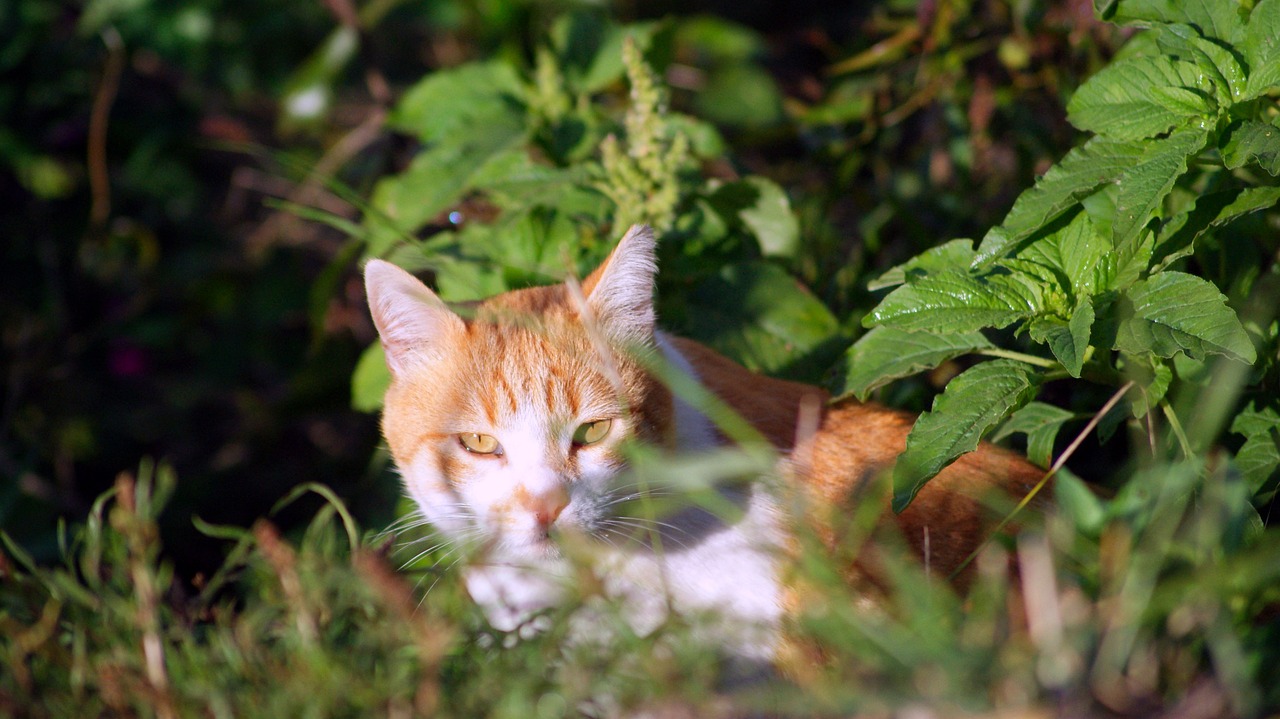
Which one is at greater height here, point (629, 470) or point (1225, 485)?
point (1225, 485)

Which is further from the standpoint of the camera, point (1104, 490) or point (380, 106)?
point (380, 106)

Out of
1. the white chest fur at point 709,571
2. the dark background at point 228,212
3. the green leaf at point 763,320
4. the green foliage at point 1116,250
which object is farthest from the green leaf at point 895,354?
the dark background at point 228,212

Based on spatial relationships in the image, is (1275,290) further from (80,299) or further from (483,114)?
(80,299)

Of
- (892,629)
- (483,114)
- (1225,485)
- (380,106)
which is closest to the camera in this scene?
(892,629)

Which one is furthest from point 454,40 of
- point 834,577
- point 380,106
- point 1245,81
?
point 834,577

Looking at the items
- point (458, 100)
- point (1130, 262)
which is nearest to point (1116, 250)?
point (1130, 262)

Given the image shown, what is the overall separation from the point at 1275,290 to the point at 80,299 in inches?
120

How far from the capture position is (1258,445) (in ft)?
4.58

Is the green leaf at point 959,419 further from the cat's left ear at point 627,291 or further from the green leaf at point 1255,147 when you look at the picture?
the cat's left ear at point 627,291

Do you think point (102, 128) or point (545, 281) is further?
point (102, 128)

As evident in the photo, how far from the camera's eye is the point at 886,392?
199 cm

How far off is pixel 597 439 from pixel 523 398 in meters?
0.13

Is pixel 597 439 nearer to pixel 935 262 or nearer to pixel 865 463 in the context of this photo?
pixel 865 463

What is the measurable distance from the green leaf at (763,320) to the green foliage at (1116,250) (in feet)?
1.23
